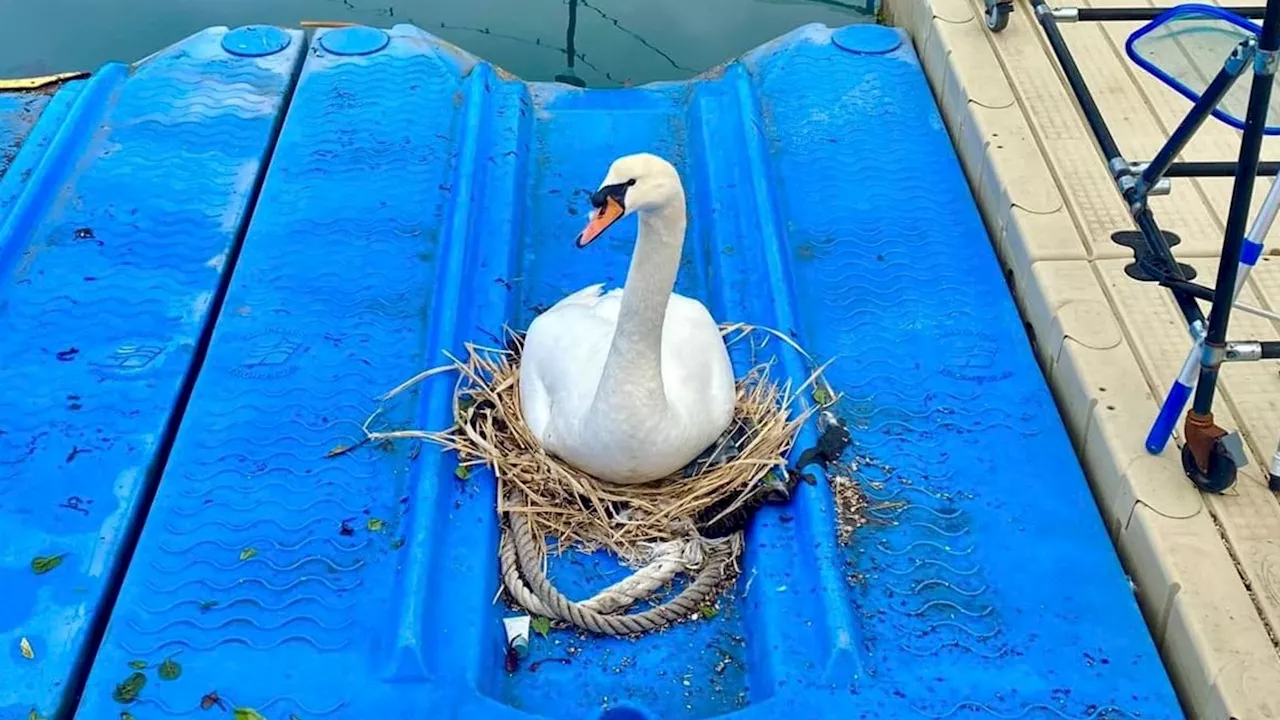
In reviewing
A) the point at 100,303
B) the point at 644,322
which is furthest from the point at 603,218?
the point at 100,303

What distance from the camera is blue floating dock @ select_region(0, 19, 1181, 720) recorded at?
8.70 ft

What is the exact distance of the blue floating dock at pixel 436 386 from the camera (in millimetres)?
2650

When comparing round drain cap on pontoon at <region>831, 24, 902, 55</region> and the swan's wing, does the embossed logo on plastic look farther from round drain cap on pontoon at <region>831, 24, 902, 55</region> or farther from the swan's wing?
round drain cap on pontoon at <region>831, 24, 902, 55</region>

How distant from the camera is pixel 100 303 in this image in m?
3.55

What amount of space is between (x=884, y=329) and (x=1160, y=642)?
1147 millimetres

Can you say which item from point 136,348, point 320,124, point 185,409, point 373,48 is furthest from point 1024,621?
point 373,48

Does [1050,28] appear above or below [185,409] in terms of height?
above

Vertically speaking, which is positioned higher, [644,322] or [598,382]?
[644,322]

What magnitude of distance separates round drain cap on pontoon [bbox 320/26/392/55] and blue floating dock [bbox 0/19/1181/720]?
2 centimetres

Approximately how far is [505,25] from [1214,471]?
4.38 metres

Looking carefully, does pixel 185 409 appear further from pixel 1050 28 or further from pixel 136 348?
pixel 1050 28

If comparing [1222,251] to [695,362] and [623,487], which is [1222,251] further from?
[623,487]

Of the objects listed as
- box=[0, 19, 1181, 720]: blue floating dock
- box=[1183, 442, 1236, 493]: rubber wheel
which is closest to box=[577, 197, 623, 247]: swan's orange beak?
box=[0, 19, 1181, 720]: blue floating dock

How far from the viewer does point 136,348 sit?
340cm
